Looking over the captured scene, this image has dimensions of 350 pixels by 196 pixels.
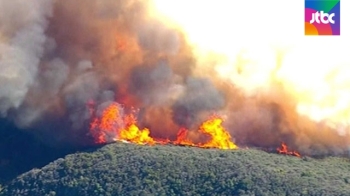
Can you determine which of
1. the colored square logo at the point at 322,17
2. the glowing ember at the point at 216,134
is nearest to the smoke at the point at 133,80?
the glowing ember at the point at 216,134

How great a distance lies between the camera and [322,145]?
188 meters

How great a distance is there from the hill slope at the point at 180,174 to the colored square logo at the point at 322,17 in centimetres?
1844

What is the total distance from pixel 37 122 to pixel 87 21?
15.0 m

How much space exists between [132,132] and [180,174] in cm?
1357

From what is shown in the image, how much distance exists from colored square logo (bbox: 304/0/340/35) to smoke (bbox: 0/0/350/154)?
610cm

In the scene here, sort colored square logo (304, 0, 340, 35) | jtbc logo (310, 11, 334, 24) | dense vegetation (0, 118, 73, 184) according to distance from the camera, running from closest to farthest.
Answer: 1. dense vegetation (0, 118, 73, 184)
2. jtbc logo (310, 11, 334, 24)
3. colored square logo (304, 0, 340, 35)

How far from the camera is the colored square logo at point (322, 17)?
19125 cm

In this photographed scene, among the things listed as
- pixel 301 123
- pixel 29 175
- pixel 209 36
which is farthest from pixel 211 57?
pixel 29 175

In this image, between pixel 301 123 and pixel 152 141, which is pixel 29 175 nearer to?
pixel 152 141

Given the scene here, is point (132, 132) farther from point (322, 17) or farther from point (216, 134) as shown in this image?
point (322, 17)

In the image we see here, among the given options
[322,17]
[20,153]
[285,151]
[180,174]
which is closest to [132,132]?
[180,174]

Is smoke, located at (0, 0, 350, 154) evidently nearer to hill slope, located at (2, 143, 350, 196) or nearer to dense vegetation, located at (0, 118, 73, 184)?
dense vegetation, located at (0, 118, 73, 184)

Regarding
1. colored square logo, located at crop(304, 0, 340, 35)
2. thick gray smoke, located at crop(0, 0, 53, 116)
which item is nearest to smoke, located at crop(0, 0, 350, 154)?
thick gray smoke, located at crop(0, 0, 53, 116)

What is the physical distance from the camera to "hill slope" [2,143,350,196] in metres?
176
